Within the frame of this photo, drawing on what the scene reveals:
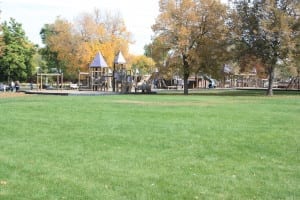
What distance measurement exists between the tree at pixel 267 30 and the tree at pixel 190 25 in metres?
2.72

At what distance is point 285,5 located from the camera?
43781 mm

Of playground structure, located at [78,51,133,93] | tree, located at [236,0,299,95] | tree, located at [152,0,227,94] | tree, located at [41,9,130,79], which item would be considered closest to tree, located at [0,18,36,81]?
tree, located at [41,9,130,79]

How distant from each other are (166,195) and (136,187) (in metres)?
0.60

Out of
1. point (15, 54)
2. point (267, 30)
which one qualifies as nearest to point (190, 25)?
point (267, 30)

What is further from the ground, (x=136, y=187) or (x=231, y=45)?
(x=231, y=45)

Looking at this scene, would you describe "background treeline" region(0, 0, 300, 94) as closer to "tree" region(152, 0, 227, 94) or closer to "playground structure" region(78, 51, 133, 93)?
"tree" region(152, 0, 227, 94)

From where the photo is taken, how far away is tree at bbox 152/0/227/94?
156 ft

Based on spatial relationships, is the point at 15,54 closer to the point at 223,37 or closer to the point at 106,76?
the point at 106,76

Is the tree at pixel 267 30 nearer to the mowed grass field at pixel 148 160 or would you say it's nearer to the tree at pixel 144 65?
the mowed grass field at pixel 148 160

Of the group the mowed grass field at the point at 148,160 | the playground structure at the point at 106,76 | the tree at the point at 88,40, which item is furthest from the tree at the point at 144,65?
the mowed grass field at the point at 148,160

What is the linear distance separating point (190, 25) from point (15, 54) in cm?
2702

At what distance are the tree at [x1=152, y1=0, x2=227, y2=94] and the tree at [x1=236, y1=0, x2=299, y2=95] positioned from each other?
8.93ft

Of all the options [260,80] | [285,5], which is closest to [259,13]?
[285,5]

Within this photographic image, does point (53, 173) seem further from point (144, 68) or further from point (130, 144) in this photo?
point (144, 68)
